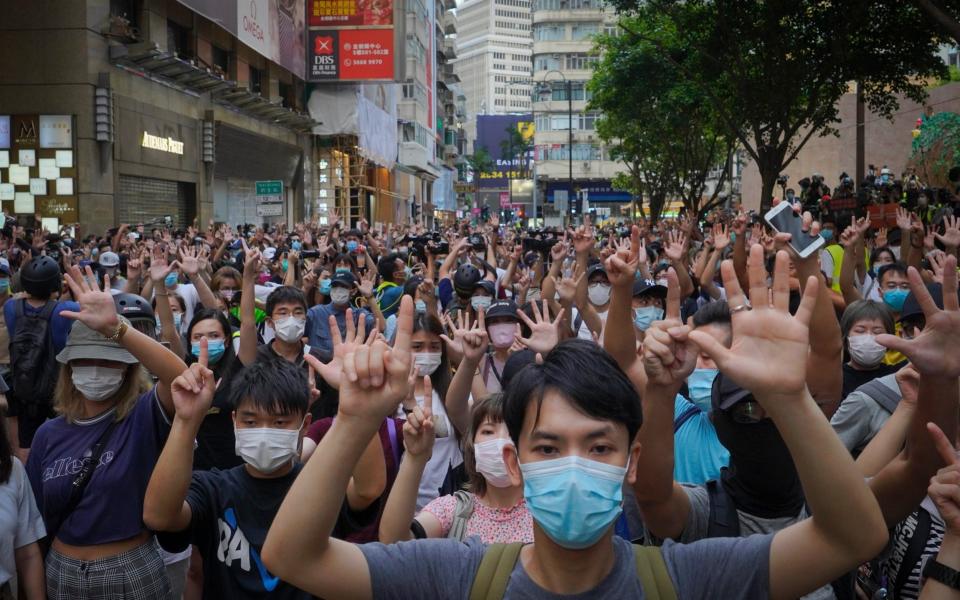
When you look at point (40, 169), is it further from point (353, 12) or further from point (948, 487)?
point (948, 487)

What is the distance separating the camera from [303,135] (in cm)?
3859

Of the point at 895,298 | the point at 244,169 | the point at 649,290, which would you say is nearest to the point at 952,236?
the point at 895,298

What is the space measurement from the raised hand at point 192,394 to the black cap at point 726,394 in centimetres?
171

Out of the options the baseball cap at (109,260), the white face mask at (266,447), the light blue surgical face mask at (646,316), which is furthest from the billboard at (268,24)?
the white face mask at (266,447)

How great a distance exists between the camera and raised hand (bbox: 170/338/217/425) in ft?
10.6

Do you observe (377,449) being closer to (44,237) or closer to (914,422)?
(914,422)

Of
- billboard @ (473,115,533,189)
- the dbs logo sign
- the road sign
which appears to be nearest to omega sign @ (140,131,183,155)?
the road sign

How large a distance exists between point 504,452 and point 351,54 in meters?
34.9

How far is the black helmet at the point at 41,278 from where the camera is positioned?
674 cm

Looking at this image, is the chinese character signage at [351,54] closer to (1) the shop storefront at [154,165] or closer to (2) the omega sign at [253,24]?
(2) the omega sign at [253,24]

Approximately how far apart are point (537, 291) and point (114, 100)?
15.6m

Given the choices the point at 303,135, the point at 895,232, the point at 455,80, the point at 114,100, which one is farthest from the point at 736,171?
the point at 895,232

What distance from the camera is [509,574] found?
228 centimetres

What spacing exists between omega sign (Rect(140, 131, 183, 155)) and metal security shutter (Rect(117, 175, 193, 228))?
0.81 m
